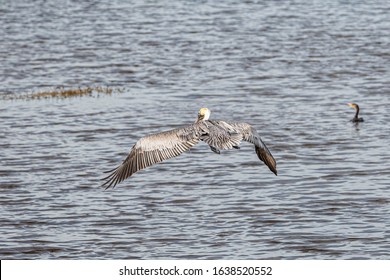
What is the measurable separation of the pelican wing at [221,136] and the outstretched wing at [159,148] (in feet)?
0.56

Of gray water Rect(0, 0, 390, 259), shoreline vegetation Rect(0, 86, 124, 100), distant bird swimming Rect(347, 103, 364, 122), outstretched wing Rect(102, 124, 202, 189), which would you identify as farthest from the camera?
shoreline vegetation Rect(0, 86, 124, 100)

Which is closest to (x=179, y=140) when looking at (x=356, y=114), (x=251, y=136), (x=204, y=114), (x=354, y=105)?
(x=204, y=114)

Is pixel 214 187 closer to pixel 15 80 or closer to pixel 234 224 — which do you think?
pixel 234 224

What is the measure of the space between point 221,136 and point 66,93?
548 inches

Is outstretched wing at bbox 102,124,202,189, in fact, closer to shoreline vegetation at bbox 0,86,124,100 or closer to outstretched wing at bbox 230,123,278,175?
outstretched wing at bbox 230,123,278,175

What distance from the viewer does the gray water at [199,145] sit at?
1512 centimetres

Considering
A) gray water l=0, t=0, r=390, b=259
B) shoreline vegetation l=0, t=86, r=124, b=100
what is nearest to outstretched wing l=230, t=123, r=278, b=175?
gray water l=0, t=0, r=390, b=259

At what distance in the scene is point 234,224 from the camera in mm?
15641

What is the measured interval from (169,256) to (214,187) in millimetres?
3717

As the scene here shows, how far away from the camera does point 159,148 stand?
41.5 ft

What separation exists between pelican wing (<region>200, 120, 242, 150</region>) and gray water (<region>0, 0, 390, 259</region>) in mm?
2294

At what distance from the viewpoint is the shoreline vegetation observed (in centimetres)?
2536

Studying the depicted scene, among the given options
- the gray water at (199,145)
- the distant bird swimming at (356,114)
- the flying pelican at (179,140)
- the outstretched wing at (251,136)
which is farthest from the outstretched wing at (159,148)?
the distant bird swimming at (356,114)

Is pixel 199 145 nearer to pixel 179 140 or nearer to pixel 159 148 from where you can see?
pixel 159 148
